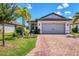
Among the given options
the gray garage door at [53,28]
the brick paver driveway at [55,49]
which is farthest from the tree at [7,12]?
the gray garage door at [53,28]

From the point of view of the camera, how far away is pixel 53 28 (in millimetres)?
26719

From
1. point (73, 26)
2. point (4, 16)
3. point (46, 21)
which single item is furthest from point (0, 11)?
point (46, 21)

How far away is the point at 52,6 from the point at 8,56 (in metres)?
7.84

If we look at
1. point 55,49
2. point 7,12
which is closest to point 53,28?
point 55,49

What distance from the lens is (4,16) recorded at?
12.8 m

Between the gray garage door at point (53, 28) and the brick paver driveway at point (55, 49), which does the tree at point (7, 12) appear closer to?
the brick paver driveway at point (55, 49)

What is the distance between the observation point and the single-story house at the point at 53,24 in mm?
26308

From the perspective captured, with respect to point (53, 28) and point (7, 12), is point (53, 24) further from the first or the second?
point (7, 12)

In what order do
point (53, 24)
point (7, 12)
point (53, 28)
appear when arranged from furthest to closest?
point (53, 24)
point (53, 28)
point (7, 12)

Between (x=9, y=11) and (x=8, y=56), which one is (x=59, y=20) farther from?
(x=8, y=56)

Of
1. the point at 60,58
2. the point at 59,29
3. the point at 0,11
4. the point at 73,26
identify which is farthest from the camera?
the point at 59,29

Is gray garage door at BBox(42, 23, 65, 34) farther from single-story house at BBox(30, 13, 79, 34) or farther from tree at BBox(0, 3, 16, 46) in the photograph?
tree at BBox(0, 3, 16, 46)

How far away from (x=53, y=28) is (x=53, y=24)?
0.56 metres

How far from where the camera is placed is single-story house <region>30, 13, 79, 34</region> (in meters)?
26.3
